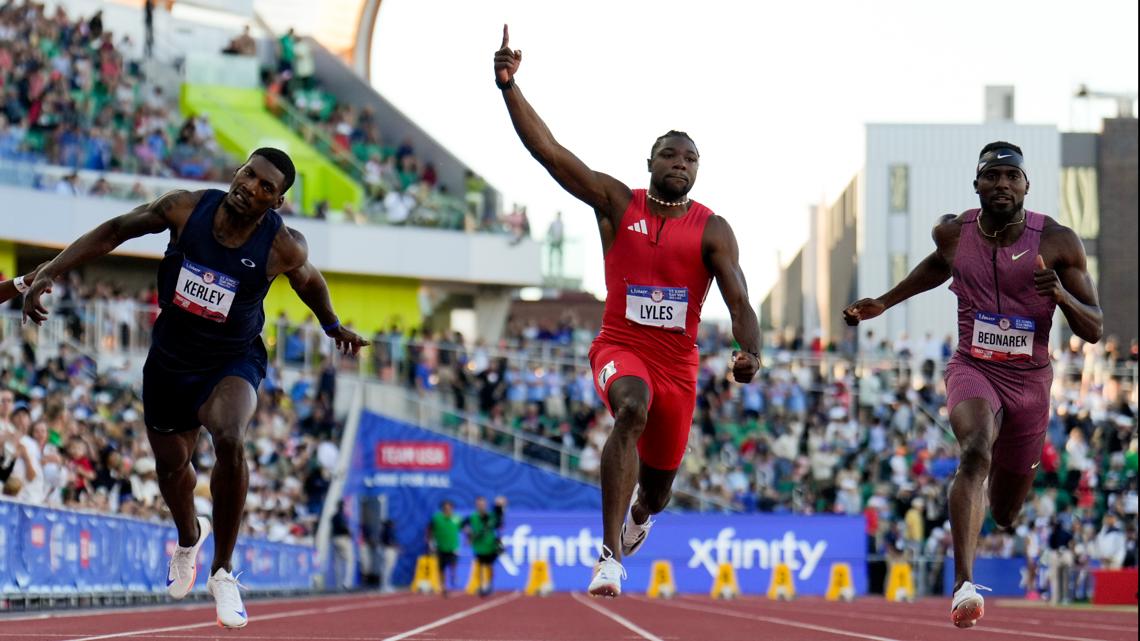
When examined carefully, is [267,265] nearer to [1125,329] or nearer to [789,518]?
[789,518]

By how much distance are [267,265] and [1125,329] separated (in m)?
47.2

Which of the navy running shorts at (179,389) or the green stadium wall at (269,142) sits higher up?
the green stadium wall at (269,142)

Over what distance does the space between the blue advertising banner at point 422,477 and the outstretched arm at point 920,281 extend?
2367 centimetres

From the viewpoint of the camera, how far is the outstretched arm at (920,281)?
10.7 meters

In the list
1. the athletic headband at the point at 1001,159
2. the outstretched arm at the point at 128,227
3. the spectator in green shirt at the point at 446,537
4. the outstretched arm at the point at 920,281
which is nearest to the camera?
the outstretched arm at the point at 128,227

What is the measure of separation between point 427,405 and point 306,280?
82.3 feet

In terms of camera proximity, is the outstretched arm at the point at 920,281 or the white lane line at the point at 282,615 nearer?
the outstretched arm at the point at 920,281

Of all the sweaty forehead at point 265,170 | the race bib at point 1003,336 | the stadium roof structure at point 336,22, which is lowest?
the race bib at point 1003,336

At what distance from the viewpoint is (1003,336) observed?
10.5m

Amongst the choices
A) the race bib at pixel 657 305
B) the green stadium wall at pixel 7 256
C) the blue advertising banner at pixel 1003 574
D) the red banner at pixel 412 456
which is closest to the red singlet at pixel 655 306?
the race bib at pixel 657 305

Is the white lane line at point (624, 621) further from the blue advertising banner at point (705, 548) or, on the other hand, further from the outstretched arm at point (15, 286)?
the blue advertising banner at point (705, 548)

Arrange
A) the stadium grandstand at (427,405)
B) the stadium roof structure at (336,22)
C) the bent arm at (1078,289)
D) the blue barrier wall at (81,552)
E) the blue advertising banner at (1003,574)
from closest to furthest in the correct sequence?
the bent arm at (1078,289) < the blue barrier wall at (81,552) < the stadium grandstand at (427,405) < the blue advertising banner at (1003,574) < the stadium roof structure at (336,22)

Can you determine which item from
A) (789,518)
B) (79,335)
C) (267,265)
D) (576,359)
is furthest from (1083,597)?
(267,265)

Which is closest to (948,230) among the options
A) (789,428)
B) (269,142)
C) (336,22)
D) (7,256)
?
(789,428)
